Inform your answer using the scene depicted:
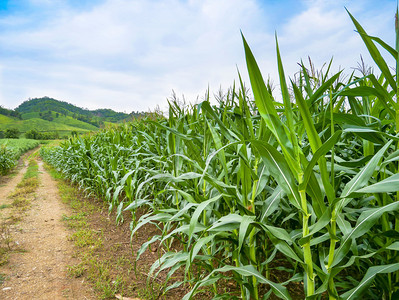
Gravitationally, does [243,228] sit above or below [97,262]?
above

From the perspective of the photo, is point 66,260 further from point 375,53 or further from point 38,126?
point 38,126

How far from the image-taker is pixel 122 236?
3.07 meters

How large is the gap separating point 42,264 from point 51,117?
8291 cm

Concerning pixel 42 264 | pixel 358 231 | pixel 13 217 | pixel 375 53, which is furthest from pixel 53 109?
pixel 358 231

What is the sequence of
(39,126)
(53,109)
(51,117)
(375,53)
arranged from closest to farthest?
1. (375,53)
2. (39,126)
3. (51,117)
4. (53,109)

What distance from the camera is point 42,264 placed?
2.55m

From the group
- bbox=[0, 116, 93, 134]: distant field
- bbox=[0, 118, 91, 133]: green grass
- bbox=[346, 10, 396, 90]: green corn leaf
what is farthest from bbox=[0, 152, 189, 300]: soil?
bbox=[0, 118, 91, 133]: green grass

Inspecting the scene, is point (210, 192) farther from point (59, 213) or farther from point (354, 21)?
point (59, 213)

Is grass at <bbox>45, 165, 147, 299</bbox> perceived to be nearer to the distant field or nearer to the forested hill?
the distant field

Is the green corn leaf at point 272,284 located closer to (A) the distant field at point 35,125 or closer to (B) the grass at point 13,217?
(B) the grass at point 13,217

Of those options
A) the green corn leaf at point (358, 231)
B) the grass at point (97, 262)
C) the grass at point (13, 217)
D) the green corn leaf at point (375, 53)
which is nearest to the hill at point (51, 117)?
the grass at point (13, 217)

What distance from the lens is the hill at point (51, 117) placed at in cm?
5912

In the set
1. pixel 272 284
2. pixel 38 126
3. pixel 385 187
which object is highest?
pixel 38 126

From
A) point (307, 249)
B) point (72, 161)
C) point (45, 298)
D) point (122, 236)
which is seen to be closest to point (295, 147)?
point (307, 249)
